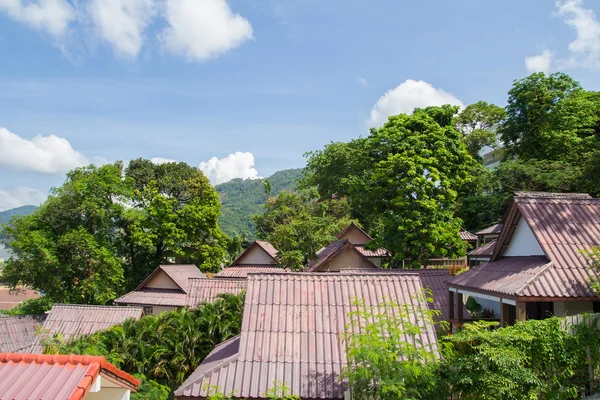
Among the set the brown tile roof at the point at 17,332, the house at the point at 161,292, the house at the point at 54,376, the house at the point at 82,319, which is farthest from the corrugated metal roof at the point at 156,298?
the house at the point at 54,376

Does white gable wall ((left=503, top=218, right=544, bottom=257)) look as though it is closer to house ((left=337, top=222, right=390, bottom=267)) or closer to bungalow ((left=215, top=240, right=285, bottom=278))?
house ((left=337, top=222, right=390, bottom=267))

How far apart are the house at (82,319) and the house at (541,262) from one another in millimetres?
15863

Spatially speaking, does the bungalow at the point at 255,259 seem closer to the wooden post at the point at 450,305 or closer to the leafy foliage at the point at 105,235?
the leafy foliage at the point at 105,235

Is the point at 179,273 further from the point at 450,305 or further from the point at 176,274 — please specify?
the point at 450,305

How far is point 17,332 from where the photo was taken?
22.2 m

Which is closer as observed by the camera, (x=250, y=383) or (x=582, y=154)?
(x=250, y=383)

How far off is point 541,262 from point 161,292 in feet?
75.2

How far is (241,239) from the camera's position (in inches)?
1962

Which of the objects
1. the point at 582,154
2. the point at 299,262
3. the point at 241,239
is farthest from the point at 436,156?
the point at 241,239

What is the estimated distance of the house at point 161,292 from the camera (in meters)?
27.2

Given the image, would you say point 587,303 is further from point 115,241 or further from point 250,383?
point 115,241

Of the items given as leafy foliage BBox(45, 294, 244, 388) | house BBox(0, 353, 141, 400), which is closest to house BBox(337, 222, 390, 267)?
leafy foliage BBox(45, 294, 244, 388)

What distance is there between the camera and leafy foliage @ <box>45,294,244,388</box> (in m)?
18.5

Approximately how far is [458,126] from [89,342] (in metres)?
42.1
